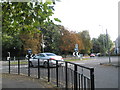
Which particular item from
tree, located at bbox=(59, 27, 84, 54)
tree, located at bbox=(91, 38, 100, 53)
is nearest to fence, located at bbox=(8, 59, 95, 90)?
tree, located at bbox=(59, 27, 84, 54)

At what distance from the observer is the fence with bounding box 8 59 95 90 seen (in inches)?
141

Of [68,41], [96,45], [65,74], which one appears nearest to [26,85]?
[65,74]

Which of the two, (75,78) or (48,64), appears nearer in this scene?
(75,78)

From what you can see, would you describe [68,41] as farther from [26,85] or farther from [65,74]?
[65,74]

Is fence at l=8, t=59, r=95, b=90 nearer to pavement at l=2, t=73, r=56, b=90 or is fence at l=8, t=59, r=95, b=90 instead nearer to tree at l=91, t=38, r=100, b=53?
pavement at l=2, t=73, r=56, b=90

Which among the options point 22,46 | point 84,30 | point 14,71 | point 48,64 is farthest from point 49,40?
point 48,64

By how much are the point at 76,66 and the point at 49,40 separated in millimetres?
55811

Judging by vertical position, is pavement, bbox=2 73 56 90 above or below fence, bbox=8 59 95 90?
below

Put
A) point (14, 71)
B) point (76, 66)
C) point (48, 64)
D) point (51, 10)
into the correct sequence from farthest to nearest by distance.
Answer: point (14, 71) → point (48, 64) → point (51, 10) → point (76, 66)

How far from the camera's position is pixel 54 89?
6184mm

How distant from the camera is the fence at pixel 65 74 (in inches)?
141

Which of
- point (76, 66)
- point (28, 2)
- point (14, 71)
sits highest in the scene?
point (28, 2)

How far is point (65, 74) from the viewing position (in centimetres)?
Answer: 584

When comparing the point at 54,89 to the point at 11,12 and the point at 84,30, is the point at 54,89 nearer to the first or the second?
the point at 11,12
